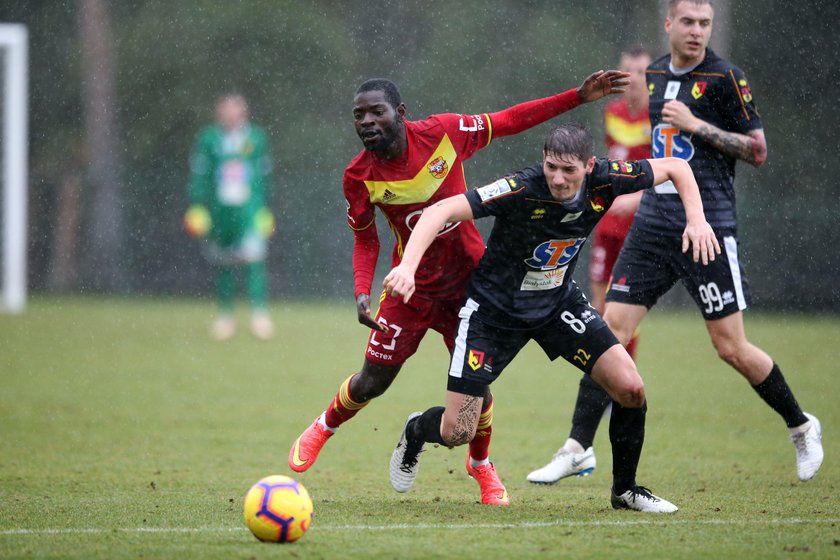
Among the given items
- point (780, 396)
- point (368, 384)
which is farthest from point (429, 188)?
point (780, 396)

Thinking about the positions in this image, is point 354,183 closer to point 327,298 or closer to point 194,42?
point 327,298

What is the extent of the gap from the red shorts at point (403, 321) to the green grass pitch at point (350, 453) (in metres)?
0.76

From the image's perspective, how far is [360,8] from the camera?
17281 millimetres

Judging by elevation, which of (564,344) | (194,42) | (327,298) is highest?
(194,42)

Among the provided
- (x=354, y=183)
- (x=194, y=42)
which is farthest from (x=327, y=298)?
(x=354, y=183)

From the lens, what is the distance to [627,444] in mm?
5578

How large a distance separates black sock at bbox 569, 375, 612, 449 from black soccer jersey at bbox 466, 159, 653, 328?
1250 mm

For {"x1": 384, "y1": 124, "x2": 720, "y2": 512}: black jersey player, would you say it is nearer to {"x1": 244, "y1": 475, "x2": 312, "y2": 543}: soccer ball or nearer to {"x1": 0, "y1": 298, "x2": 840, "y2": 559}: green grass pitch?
{"x1": 0, "y1": 298, "x2": 840, "y2": 559}: green grass pitch

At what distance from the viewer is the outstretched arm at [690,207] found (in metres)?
5.30

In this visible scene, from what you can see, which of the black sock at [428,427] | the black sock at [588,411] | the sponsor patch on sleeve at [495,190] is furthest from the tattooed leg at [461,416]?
the black sock at [588,411]

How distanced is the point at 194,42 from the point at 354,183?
14.5 m

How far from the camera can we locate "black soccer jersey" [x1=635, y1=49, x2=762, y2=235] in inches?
258

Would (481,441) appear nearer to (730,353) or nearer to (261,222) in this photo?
(730,353)

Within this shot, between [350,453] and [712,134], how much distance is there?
3.17m
